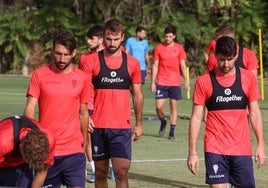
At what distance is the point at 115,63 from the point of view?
10.8 metres

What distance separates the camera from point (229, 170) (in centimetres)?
948

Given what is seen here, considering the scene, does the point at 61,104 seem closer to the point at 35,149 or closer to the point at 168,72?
the point at 35,149

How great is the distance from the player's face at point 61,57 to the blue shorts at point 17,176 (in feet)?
4.38

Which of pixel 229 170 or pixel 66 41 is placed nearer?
pixel 66 41

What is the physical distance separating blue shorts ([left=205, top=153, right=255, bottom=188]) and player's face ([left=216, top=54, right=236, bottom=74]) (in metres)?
0.87

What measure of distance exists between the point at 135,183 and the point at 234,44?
403 centimetres

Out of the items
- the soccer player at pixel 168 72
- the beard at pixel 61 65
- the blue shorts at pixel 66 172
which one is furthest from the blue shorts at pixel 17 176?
the soccer player at pixel 168 72

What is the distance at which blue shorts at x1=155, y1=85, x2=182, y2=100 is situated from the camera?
734 inches

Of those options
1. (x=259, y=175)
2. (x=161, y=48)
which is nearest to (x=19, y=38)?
(x=161, y=48)

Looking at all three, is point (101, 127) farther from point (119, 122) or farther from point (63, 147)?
point (63, 147)

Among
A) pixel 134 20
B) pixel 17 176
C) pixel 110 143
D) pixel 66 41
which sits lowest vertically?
pixel 17 176

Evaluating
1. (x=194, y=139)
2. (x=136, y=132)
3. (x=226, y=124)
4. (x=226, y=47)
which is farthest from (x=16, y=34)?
(x=226, y=47)

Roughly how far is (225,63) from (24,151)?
8.83 ft

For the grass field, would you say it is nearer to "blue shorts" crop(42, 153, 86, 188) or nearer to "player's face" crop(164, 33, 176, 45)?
"player's face" crop(164, 33, 176, 45)
